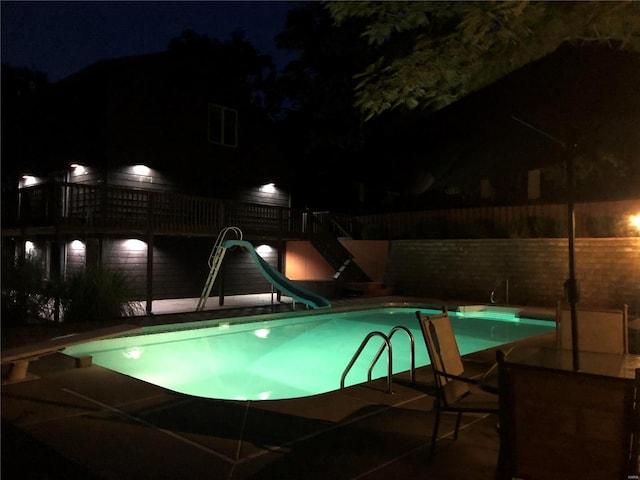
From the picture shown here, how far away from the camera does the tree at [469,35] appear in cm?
403

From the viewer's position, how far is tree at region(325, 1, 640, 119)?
4.03 m

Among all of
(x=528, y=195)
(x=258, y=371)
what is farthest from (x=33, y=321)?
(x=528, y=195)

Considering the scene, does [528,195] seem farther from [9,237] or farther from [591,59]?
[9,237]

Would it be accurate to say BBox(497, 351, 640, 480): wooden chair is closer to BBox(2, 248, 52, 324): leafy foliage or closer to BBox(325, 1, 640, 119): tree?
BBox(325, 1, 640, 119): tree

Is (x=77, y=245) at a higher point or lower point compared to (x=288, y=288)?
higher

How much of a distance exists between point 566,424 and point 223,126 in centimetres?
1678

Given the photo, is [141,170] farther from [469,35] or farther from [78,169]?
[469,35]

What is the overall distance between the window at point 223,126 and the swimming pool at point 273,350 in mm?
8108

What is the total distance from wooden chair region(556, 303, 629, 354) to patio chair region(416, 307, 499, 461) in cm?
132

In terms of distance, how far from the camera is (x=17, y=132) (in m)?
19.2

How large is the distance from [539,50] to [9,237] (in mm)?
16582

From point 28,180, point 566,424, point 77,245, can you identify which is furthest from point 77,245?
point 566,424

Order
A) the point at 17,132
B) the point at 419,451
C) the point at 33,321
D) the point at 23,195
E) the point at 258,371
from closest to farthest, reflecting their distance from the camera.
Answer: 1. the point at 419,451
2. the point at 258,371
3. the point at 33,321
4. the point at 23,195
5. the point at 17,132

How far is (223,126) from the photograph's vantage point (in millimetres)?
17859
